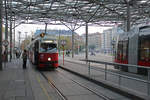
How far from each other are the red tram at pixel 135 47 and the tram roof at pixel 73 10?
21.5 feet

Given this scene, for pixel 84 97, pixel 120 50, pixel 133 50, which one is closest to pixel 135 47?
pixel 133 50

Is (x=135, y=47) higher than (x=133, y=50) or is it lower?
higher

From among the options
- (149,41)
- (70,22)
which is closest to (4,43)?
(149,41)

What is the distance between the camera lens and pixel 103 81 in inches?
384

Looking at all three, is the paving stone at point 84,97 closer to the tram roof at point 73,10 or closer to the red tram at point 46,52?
the red tram at point 46,52

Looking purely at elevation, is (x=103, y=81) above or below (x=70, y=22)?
below

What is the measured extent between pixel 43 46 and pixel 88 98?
10151 mm

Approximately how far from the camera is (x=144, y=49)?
1260cm

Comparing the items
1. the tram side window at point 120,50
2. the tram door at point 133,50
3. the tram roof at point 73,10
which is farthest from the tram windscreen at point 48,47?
the tram roof at point 73,10

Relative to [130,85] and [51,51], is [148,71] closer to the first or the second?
[130,85]

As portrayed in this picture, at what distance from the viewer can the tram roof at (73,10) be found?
28.0 meters

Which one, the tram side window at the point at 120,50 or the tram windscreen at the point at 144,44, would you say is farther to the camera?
the tram side window at the point at 120,50

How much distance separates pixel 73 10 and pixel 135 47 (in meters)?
23.6

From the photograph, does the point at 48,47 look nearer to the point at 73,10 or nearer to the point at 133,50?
the point at 133,50
